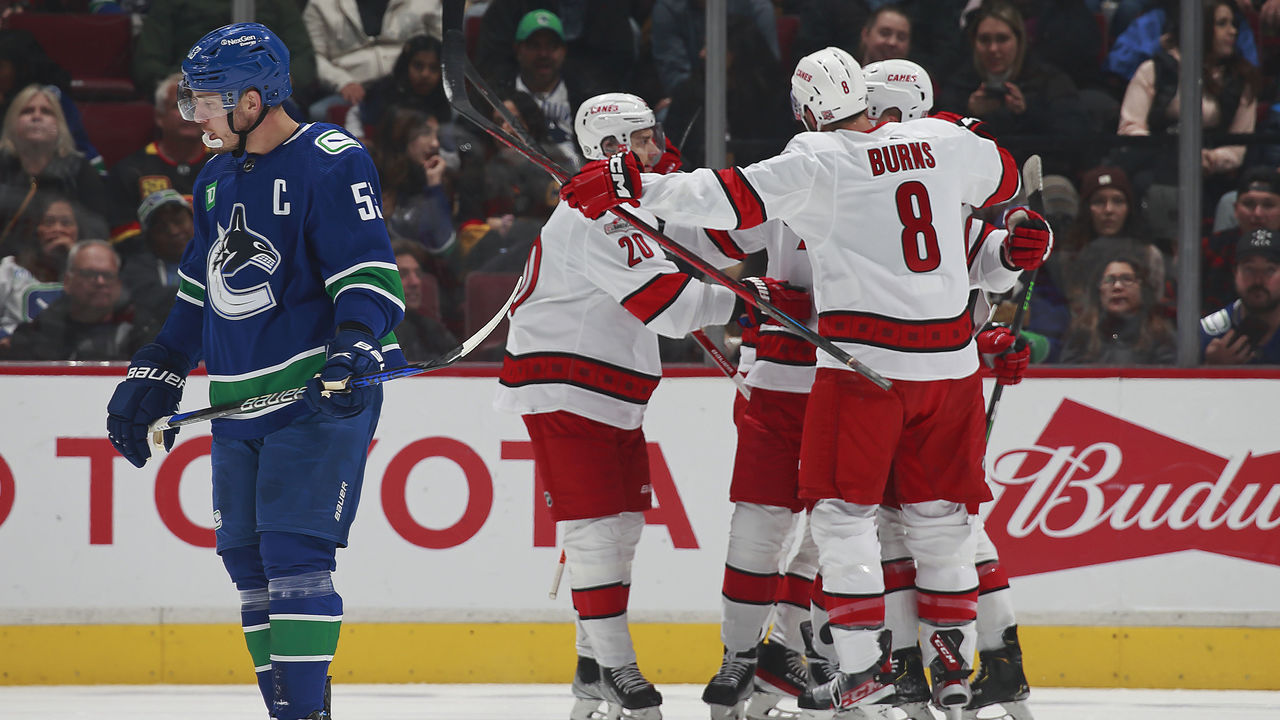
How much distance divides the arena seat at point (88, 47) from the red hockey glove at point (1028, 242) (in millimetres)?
2910

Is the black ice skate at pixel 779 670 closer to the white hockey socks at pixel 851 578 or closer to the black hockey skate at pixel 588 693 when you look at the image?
the black hockey skate at pixel 588 693

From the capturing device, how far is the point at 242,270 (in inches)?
106

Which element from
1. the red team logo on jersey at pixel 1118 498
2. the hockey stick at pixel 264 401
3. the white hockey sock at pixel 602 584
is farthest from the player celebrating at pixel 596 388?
the red team logo on jersey at pixel 1118 498

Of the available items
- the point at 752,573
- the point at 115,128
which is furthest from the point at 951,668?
the point at 115,128

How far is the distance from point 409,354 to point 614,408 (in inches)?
55.0

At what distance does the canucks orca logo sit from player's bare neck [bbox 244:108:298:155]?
118 millimetres

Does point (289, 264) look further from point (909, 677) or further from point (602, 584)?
point (909, 677)

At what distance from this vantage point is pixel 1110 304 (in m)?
4.54

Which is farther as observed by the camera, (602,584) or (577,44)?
(577,44)

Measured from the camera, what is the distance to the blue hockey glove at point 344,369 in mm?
2516

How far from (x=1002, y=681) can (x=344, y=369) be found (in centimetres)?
175

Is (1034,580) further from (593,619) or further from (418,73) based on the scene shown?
(418,73)

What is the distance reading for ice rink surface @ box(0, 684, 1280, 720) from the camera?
3879 mm

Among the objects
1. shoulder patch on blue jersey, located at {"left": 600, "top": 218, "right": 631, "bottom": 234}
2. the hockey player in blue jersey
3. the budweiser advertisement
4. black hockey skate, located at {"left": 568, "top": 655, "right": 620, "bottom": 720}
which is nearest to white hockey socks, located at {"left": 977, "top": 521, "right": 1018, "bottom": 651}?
the budweiser advertisement
